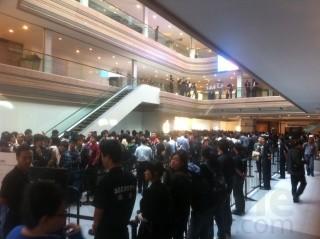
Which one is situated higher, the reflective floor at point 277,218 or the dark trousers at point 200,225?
the dark trousers at point 200,225

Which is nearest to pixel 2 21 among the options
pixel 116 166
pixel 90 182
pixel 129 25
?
pixel 129 25

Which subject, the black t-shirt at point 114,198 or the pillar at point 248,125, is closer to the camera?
the black t-shirt at point 114,198

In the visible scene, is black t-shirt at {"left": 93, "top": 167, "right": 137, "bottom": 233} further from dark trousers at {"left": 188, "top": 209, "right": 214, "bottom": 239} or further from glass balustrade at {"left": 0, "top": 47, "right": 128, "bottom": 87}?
glass balustrade at {"left": 0, "top": 47, "right": 128, "bottom": 87}

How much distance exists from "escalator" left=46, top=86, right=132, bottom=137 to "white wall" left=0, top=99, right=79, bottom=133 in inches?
32.2

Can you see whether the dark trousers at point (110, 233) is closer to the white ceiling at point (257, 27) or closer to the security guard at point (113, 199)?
the security guard at point (113, 199)

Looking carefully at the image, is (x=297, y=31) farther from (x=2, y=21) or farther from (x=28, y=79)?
(x=2, y=21)

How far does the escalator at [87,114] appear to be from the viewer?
45.9ft

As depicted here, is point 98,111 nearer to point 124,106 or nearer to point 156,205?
point 124,106

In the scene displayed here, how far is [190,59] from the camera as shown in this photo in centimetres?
2942

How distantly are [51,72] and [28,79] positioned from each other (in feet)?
4.42

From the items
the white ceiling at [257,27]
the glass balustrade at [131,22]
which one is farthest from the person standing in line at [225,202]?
the glass balustrade at [131,22]

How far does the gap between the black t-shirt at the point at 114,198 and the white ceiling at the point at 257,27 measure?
74.8 inches

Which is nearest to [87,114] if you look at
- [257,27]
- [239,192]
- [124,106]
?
[124,106]

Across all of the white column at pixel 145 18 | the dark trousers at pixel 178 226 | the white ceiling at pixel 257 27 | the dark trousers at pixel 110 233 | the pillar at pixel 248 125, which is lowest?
the dark trousers at pixel 178 226
